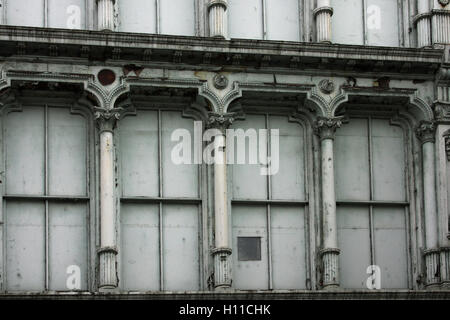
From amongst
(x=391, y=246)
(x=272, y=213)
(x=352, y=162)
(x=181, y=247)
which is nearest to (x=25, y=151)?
(x=181, y=247)

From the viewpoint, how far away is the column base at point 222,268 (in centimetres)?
2748

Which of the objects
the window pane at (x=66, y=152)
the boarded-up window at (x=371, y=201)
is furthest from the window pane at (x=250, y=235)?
the window pane at (x=66, y=152)

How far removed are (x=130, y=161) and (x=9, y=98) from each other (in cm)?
245

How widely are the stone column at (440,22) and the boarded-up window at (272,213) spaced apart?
10.7 feet

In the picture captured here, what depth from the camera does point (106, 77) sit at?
28219mm

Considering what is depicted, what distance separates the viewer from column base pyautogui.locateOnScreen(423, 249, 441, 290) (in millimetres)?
28203

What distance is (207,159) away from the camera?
93.4ft

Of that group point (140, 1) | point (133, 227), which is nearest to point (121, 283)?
point (133, 227)

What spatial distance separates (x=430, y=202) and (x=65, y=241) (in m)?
6.71

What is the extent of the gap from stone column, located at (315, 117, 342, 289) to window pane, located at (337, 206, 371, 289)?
18.5 inches

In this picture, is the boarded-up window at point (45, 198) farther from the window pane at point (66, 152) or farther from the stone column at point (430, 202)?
the stone column at point (430, 202)
